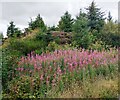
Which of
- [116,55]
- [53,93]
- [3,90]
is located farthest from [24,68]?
[116,55]

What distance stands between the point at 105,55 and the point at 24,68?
2667 mm

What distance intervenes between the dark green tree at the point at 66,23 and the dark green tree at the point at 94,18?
124 centimetres

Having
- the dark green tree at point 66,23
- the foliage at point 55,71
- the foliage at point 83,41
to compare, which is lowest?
the foliage at point 55,71

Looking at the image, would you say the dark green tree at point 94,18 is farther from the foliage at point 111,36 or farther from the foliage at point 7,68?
the foliage at point 7,68

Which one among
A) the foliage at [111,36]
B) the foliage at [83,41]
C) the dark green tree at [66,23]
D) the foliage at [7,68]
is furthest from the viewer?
the dark green tree at [66,23]

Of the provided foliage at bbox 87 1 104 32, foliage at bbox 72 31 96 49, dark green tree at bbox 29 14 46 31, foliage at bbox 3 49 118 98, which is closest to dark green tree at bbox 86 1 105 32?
foliage at bbox 87 1 104 32

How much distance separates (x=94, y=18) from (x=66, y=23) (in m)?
2.00

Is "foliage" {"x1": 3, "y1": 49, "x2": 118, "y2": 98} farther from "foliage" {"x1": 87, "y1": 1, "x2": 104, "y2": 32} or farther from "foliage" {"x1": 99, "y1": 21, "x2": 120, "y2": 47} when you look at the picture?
"foliage" {"x1": 87, "y1": 1, "x2": 104, "y2": 32}

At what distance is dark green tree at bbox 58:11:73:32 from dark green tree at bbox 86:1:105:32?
1.24 meters

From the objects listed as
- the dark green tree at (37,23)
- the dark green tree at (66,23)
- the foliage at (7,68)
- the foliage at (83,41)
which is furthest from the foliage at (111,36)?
the foliage at (7,68)

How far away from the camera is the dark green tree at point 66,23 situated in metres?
18.9

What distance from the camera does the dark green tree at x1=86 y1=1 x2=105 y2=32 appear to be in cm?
1901

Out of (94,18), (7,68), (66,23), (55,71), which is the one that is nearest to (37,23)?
(66,23)

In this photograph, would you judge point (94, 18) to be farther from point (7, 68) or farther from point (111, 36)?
point (7, 68)
